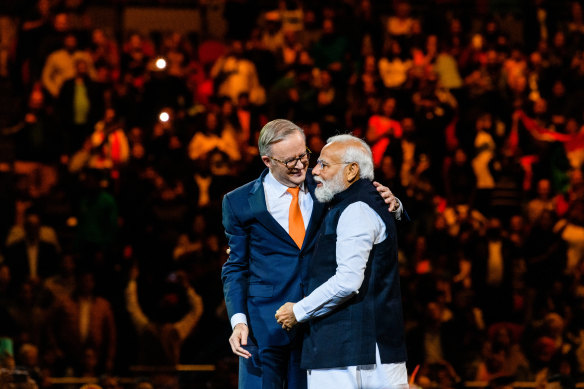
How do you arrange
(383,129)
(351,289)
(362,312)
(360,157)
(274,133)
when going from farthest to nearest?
(383,129) < (274,133) < (360,157) < (362,312) < (351,289)

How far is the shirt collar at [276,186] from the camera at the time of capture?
16.8 ft

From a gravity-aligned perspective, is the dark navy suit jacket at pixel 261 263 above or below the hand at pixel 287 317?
above

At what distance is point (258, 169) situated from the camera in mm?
11102

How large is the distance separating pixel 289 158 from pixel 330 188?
13.3 inches

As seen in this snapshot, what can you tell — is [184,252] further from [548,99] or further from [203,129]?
[548,99]

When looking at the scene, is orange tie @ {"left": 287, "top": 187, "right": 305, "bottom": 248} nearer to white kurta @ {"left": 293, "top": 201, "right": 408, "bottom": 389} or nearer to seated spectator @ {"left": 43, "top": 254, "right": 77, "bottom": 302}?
white kurta @ {"left": 293, "top": 201, "right": 408, "bottom": 389}

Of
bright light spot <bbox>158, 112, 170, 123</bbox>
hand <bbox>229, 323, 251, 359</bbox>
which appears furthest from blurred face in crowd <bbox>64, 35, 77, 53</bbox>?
hand <bbox>229, 323, 251, 359</bbox>

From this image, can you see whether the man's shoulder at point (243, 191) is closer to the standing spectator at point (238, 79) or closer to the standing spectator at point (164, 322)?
the standing spectator at point (164, 322)

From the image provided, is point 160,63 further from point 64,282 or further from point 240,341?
point 240,341

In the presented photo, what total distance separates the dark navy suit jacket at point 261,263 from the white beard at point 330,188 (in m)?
0.26

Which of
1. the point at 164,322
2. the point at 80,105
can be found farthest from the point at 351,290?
the point at 80,105

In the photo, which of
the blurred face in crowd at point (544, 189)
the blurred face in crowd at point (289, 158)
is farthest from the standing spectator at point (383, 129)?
the blurred face in crowd at point (289, 158)

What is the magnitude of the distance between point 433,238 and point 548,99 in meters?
4.01

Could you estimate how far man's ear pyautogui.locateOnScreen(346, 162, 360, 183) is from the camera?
15.4ft
